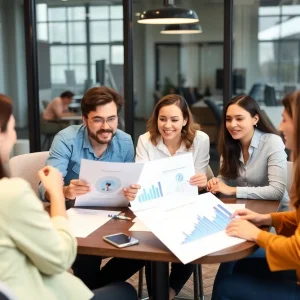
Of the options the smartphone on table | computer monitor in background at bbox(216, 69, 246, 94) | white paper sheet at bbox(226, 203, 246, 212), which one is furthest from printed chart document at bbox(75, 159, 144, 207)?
computer monitor in background at bbox(216, 69, 246, 94)

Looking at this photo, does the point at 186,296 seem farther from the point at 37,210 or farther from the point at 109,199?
the point at 37,210

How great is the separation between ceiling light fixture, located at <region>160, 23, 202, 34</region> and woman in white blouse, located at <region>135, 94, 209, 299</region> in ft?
6.89

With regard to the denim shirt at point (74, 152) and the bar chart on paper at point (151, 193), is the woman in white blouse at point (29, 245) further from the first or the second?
the denim shirt at point (74, 152)

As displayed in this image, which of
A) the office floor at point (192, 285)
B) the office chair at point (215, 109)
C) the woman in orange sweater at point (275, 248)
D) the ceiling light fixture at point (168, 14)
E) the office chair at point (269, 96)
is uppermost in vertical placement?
the ceiling light fixture at point (168, 14)

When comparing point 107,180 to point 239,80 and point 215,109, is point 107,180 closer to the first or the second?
point 215,109

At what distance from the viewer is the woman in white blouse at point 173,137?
280 centimetres

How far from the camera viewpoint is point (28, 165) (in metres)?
2.96

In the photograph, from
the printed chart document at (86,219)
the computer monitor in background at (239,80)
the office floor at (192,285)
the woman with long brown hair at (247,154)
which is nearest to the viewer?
the printed chart document at (86,219)

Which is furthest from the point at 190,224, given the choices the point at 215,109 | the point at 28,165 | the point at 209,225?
the point at 215,109

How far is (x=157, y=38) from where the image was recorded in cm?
495

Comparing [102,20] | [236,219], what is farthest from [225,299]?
[102,20]

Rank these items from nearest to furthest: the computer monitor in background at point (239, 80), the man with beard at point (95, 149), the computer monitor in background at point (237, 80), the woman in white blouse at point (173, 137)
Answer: the man with beard at point (95, 149) < the woman in white blouse at point (173, 137) < the computer monitor in background at point (237, 80) < the computer monitor in background at point (239, 80)

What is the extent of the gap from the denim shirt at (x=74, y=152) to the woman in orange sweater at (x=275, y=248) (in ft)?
2.97

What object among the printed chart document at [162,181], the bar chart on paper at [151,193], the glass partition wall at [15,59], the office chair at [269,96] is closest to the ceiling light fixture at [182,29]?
the office chair at [269,96]
